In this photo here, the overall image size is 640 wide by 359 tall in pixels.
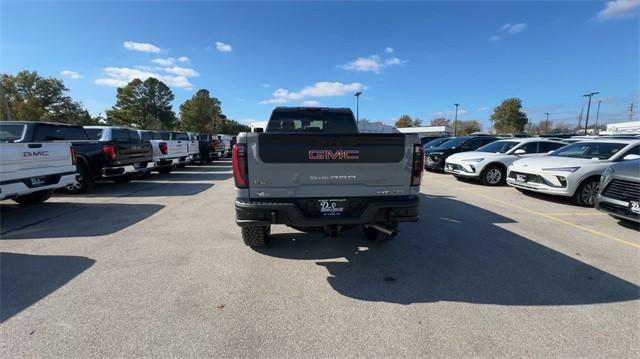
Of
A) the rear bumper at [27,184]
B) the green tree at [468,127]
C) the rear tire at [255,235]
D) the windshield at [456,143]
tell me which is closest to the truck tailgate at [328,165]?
the rear tire at [255,235]

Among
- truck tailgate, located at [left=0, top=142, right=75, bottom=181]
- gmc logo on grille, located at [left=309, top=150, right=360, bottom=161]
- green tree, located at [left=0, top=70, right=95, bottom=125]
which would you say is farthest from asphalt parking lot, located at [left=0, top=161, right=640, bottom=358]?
green tree, located at [left=0, top=70, right=95, bottom=125]

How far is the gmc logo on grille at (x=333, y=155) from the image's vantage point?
123 inches

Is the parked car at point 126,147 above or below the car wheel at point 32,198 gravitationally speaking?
above

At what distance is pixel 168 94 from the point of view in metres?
64.0

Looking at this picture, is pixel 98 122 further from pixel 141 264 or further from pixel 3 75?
pixel 141 264

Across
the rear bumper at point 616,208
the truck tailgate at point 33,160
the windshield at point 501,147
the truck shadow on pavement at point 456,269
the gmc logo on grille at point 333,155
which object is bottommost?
the truck shadow on pavement at point 456,269

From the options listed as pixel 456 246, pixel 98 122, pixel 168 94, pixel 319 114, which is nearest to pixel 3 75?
pixel 98 122

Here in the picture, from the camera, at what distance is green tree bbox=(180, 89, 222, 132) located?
61438 millimetres

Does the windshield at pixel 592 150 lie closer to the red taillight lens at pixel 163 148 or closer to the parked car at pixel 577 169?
the parked car at pixel 577 169

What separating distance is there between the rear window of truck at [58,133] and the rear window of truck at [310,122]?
5.49 meters

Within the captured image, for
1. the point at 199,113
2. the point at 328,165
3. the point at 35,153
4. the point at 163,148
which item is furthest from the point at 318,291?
the point at 199,113

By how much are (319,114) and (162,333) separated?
4.23m

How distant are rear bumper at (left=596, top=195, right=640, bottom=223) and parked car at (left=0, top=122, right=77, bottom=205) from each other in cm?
1057

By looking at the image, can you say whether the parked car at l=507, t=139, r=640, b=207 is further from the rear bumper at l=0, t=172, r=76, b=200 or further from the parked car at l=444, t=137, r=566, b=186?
the rear bumper at l=0, t=172, r=76, b=200
